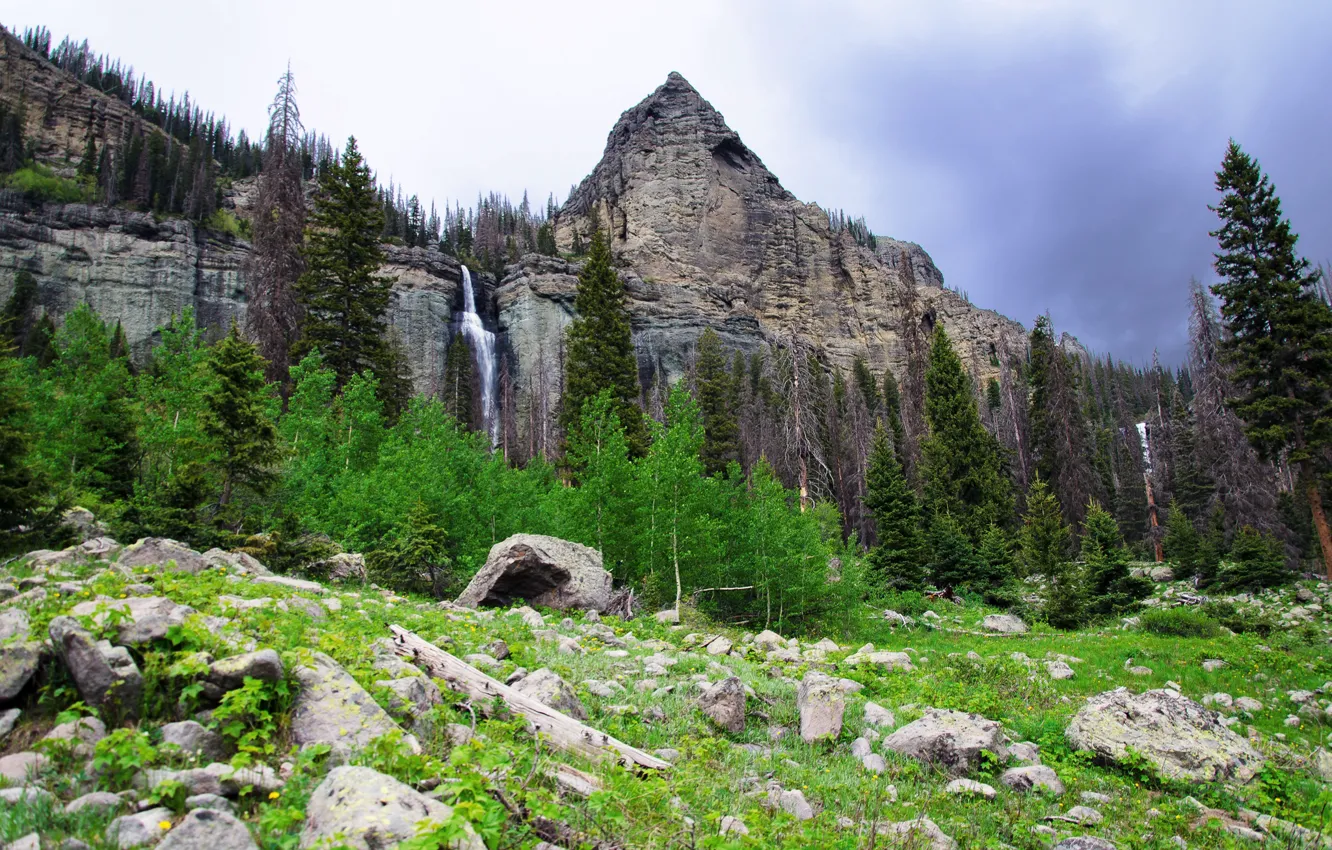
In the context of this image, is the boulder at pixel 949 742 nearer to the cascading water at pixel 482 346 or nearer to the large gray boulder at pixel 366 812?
the large gray boulder at pixel 366 812

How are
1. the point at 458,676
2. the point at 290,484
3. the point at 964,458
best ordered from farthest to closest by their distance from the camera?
the point at 964,458, the point at 290,484, the point at 458,676

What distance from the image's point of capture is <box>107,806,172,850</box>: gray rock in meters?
3.02

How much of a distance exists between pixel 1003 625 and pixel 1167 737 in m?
14.2

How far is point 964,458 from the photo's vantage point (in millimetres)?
39250

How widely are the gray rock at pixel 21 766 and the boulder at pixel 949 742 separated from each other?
6.74 m

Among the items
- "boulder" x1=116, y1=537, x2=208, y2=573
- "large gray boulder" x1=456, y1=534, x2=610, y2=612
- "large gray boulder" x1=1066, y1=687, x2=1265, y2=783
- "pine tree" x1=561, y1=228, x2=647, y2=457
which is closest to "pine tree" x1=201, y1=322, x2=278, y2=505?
"boulder" x1=116, y1=537, x2=208, y2=573

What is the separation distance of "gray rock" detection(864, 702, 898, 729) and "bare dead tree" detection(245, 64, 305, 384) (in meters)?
27.3

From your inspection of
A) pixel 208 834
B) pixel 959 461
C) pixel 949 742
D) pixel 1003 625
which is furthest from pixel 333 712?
pixel 959 461

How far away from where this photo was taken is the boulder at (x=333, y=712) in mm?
4348

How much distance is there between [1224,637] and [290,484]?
80.2 feet

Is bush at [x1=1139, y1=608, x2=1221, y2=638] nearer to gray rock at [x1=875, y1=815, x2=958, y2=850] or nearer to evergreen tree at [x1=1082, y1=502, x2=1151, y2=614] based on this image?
evergreen tree at [x1=1082, y1=502, x2=1151, y2=614]

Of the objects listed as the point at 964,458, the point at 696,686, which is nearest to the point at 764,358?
the point at 964,458

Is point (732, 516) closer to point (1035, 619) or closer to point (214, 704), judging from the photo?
point (1035, 619)

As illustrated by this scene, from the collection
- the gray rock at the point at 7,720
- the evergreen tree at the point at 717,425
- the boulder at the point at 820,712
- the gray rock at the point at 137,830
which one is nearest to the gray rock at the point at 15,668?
the gray rock at the point at 7,720
